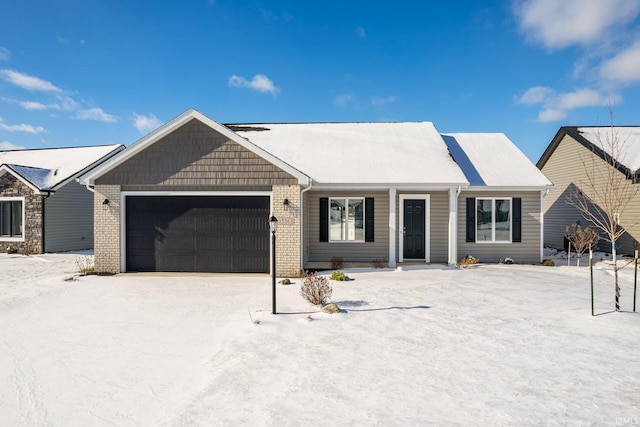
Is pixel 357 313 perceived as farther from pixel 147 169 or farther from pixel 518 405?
pixel 147 169

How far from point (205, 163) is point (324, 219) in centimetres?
445

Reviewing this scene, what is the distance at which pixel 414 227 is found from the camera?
38.8 feet

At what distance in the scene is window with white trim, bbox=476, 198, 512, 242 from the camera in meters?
12.1

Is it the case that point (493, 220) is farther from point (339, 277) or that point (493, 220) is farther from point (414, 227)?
point (339, 277)

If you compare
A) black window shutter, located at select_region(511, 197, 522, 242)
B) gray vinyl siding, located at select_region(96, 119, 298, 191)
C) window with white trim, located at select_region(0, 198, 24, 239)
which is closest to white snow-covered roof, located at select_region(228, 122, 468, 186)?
gray vinyl siding, located at select_region(96, 119, 298, 191)

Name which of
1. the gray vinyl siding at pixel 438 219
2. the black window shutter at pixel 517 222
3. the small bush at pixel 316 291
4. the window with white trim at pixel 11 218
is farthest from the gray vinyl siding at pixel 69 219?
the black window shutter at pixel 517 222

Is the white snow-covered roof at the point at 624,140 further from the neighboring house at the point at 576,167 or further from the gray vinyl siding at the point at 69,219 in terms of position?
the gray vinyl siding at the point at 69,219

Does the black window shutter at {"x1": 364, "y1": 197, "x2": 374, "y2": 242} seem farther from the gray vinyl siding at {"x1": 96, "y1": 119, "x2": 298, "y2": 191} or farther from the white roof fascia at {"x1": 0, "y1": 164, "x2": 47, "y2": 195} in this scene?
the white roof fascia at {"x1": 0, "y1": 164, "x2": 47, "y2": 195}

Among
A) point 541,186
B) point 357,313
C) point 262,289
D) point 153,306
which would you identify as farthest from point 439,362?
point 541,186

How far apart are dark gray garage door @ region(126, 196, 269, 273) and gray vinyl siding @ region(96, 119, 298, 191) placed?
0.57m

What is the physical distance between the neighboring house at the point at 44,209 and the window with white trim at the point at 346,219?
13630mm

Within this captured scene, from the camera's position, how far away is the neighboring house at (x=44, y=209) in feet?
49.8

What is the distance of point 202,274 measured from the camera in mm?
10039

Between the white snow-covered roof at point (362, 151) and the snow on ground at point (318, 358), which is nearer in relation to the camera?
the snow on ground at point (318, 358)
